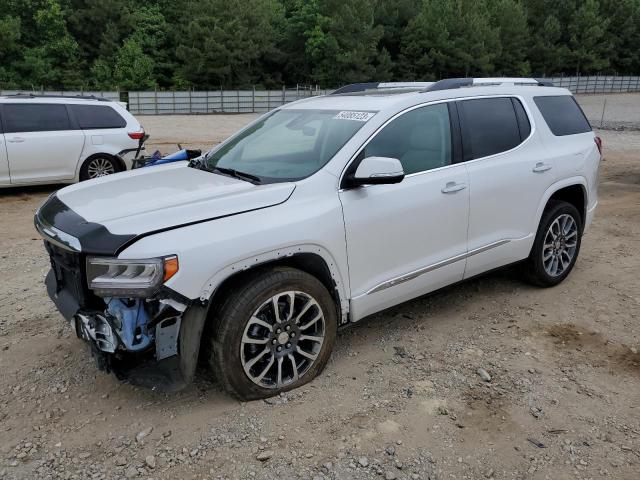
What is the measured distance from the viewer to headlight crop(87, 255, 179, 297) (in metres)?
2.77

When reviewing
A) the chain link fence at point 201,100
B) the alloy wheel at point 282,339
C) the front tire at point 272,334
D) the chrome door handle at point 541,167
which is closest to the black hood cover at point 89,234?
the front tire at point 272,334

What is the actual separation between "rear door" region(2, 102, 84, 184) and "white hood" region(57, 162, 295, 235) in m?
5.97

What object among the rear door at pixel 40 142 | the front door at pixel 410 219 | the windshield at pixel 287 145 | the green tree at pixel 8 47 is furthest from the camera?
the green tree at pixel 8 47

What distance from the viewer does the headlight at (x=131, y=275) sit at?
109 inches

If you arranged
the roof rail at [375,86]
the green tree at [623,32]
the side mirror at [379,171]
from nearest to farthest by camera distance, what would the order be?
the side mirror at [379,171]
the roof rail at [375,86]
the green tree at [623,32]

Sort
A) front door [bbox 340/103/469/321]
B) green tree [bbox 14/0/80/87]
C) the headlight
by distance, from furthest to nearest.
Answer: green tree [bbox 14/0/80/87] < front door [bbox 340/103/469/321] < the headlight

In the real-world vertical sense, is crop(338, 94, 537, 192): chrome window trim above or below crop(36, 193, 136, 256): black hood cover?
above

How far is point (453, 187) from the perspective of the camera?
3957mm

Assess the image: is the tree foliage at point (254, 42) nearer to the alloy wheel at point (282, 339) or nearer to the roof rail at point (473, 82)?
the roof rail at point (473, 82)

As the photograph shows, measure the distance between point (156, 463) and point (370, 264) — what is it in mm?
1639

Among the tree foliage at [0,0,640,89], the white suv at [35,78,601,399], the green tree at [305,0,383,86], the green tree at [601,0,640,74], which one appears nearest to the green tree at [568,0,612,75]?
the tree foliage at [0,0,640,89]

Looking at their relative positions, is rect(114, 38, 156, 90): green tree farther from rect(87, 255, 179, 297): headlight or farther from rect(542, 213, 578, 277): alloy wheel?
rect(87, 255, 179, 297): headlight

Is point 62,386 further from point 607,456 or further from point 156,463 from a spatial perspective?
point 607,456

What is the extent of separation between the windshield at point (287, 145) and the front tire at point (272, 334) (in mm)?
709
